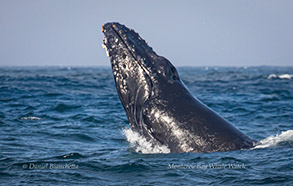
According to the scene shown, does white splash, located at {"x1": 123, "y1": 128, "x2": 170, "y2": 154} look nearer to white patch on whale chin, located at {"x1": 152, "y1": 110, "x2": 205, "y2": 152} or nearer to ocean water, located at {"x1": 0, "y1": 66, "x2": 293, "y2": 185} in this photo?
ocean water, located at {"x1": 0, "y1": 66, "x2": 293, "y2": 185}

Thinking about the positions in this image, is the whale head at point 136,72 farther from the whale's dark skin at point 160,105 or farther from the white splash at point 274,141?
the white splash at point 274,141

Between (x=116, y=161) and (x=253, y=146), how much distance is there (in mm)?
2300

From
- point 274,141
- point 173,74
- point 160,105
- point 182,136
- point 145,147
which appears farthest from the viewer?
point 274,141

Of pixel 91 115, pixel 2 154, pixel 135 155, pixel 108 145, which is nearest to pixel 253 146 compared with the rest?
pixel 135 155

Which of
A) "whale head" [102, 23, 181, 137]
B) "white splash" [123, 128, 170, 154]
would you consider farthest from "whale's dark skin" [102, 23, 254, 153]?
"white splash" [123, 128, 170, 154]

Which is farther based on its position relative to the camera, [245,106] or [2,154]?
[245,106]

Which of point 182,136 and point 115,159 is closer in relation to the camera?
point 182,136

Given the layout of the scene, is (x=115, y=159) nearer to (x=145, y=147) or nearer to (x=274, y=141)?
(x=145, y=147)

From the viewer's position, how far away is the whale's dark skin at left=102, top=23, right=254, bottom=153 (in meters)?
6.44

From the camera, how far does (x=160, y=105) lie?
21.9ft

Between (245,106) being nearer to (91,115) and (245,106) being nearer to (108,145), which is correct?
(91,115)

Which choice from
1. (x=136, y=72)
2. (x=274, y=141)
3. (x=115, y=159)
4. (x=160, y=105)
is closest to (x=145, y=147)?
(x=115, y=159)

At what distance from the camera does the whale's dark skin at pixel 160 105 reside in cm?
644

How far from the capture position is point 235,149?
6.50 metres
